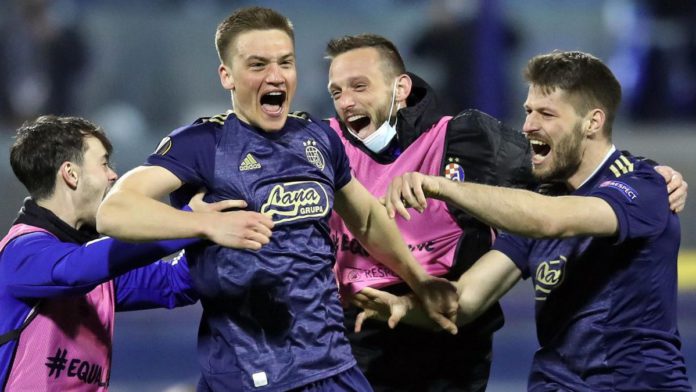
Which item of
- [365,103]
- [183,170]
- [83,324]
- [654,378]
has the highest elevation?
[365,103]

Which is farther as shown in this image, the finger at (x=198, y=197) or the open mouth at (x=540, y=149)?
the open mouth at (x=540, y=149)

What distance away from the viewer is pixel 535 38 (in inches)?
422

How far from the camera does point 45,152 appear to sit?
12.9 feet

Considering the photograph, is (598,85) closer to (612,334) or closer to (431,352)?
(612,334)

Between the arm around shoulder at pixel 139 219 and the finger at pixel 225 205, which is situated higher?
the finger at pixel 225 205

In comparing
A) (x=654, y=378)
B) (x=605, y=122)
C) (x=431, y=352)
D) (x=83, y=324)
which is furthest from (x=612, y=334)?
(x=83, y=324)

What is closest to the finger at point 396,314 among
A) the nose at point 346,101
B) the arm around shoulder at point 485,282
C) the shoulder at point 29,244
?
the arm around shoulder at point 485,282

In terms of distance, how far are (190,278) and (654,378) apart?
154cm

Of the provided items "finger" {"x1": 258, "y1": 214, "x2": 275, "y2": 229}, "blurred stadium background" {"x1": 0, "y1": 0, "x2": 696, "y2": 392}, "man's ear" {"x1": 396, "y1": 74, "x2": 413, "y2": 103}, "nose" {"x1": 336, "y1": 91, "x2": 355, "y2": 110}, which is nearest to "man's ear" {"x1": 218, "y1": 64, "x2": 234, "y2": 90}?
"finger" {"x1": 258, "y1": 214, "x2": 275, "y2": 229}

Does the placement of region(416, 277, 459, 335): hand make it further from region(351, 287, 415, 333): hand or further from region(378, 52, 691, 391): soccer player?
region(378, 52, 691, 391): soccer player

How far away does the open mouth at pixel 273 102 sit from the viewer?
3.69m

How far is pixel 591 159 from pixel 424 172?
2.60 ft

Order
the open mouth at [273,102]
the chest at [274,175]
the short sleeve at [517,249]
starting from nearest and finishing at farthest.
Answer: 1. the chest at [274,175]
2. the open mouth at [273,102]
3. the short sleeve at [517,249]

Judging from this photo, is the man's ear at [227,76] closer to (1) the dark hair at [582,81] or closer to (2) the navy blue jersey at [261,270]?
(2) the navy blue jersey at [261,270]
